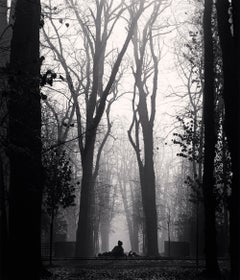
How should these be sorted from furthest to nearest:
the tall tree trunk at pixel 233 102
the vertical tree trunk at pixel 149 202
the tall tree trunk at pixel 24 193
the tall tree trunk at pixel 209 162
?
the vertical tree trunk at pixel 149 202, the tall tree trunk at pixel 209 162, the tall tree trunk at pixel 233 102, the tall tree trunk at pixel 24 193

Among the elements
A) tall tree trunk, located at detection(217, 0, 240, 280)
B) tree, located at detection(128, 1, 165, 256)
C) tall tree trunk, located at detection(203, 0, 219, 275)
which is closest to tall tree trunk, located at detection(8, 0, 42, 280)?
tall tree trunk, located at detection(217, 0, 240, 280)

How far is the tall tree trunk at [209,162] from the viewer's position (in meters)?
12.6

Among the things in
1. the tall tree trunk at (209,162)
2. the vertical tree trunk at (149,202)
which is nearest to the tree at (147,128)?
the vertical tree trunk at (149,202)

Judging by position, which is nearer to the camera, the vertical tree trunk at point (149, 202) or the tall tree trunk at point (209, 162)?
the tall tree trunk at point (209, 162)

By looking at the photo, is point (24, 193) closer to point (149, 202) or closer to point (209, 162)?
point (209, 162)

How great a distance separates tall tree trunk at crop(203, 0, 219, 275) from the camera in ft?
41.2

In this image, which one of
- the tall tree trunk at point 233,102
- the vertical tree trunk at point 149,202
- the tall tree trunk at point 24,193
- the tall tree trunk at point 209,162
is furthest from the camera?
the vertical tree trunk at point 149,202

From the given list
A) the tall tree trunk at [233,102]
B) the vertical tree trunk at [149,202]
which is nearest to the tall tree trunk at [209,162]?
the tall tree trunk at [233,102]

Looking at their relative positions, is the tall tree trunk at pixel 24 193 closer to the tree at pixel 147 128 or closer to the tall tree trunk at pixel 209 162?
the tall tree trunk at pixel 209 162

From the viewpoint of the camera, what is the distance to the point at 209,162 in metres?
12.8

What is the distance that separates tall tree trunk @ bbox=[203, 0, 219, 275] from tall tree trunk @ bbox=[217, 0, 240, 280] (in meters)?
2.91

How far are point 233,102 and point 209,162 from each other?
3.59 metres

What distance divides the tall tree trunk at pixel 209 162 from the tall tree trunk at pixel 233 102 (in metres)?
2.91

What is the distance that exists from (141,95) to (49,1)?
656cm
